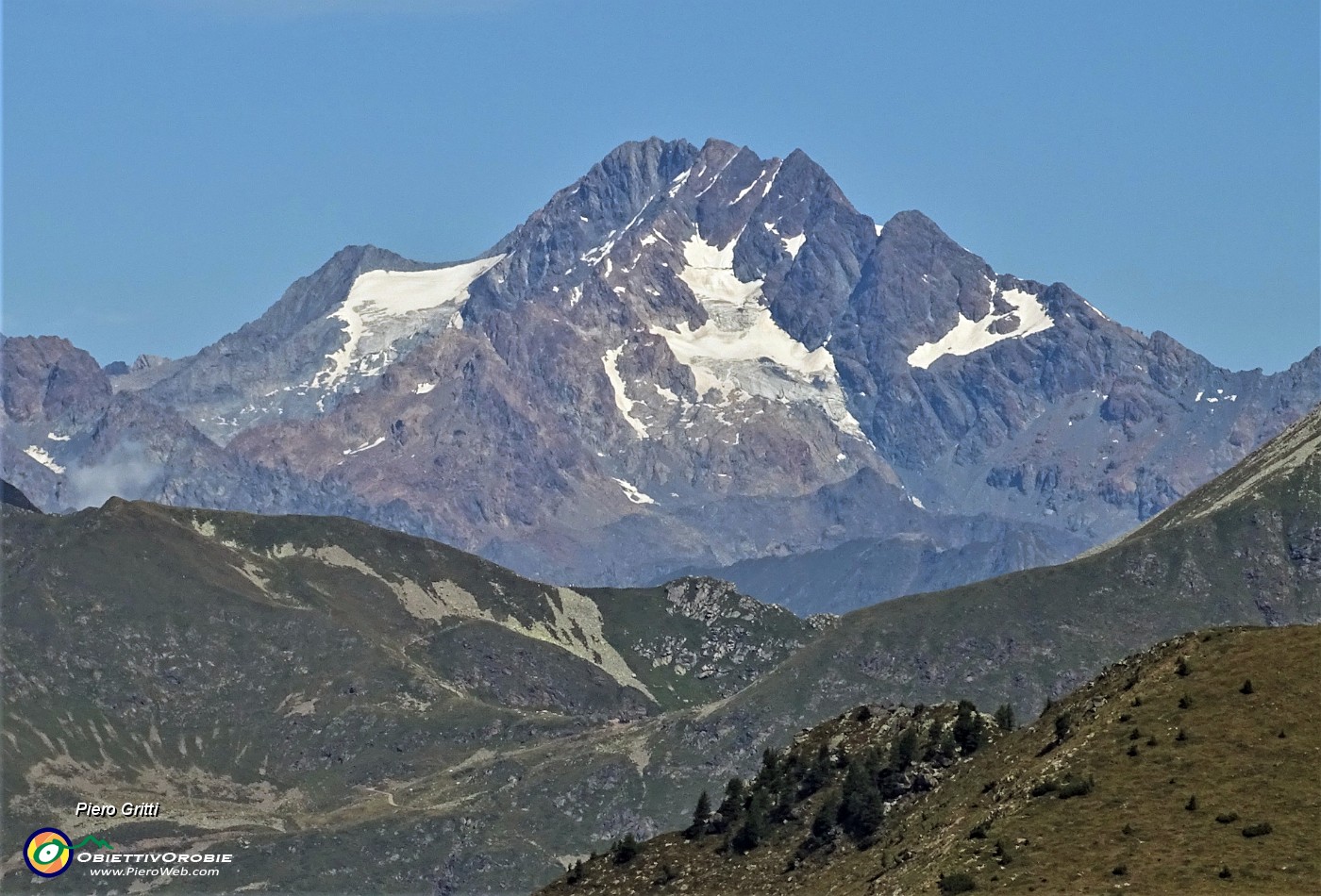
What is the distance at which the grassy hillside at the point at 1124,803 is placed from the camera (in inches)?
4390

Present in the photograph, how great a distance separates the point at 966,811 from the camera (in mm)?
140250

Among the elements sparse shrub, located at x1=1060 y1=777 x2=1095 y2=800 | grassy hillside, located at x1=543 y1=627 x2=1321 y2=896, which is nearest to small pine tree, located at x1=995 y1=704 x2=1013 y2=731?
grassy hillside, located at x1=543 y1=627 x2=1321 y2=896

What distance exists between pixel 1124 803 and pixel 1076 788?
13.2ft

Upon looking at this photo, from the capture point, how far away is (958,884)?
379 ft

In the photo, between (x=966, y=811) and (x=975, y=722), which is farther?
(x=975, y=722)

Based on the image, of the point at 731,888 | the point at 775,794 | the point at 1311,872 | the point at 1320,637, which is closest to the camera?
the point at 1311,872

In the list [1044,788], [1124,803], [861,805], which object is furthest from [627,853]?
[1124,803]

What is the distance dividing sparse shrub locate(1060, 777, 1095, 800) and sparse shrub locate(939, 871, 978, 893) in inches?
398

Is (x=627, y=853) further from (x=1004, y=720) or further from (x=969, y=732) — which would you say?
(x=1004, y=720)

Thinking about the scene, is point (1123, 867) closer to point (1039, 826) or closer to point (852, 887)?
point (1039, 826)

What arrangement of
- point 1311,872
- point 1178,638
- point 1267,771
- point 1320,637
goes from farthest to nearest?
1. point 1178,638
2. point 1320,637
3. point 1267,771
4. point 1311,872

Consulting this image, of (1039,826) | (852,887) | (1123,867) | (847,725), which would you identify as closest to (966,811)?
(852,887)

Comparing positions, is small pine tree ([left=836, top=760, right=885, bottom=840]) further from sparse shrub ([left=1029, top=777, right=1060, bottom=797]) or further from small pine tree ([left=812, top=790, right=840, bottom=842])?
sparse shrub ([left=1029, top=777, right=1060, bottom=797])

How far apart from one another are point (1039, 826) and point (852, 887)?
74.5 feet
